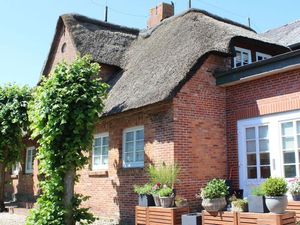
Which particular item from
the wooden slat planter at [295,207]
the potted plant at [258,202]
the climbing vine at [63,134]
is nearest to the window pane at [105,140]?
the climbing vine at [63,134]

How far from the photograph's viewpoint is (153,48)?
45.3 feet

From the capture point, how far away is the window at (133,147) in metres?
11.3

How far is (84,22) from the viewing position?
1677 cm

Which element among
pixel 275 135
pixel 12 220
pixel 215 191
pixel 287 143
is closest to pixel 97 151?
pixel 12 220

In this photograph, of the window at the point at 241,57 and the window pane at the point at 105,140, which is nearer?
the window at the point at 241,57

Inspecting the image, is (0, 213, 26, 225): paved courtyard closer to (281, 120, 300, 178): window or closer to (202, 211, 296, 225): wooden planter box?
(202, 211, 296, 225): wooden planter box

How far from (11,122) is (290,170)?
35.3ft

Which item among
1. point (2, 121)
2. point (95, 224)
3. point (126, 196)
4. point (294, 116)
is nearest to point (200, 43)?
point (294, 116)

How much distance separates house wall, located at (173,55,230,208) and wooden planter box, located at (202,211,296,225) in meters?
1.64

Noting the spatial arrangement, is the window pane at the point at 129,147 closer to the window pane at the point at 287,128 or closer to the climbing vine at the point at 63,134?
the climbing vine at the point at 63,134

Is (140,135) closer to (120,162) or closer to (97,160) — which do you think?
(120,162)

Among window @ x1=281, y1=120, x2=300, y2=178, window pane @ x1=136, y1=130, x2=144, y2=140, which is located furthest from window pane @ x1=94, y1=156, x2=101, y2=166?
window @ x1=281, y1=120, x2=300, y2=178

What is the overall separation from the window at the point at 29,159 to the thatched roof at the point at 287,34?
12618 mm

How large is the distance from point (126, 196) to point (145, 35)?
755 cm
